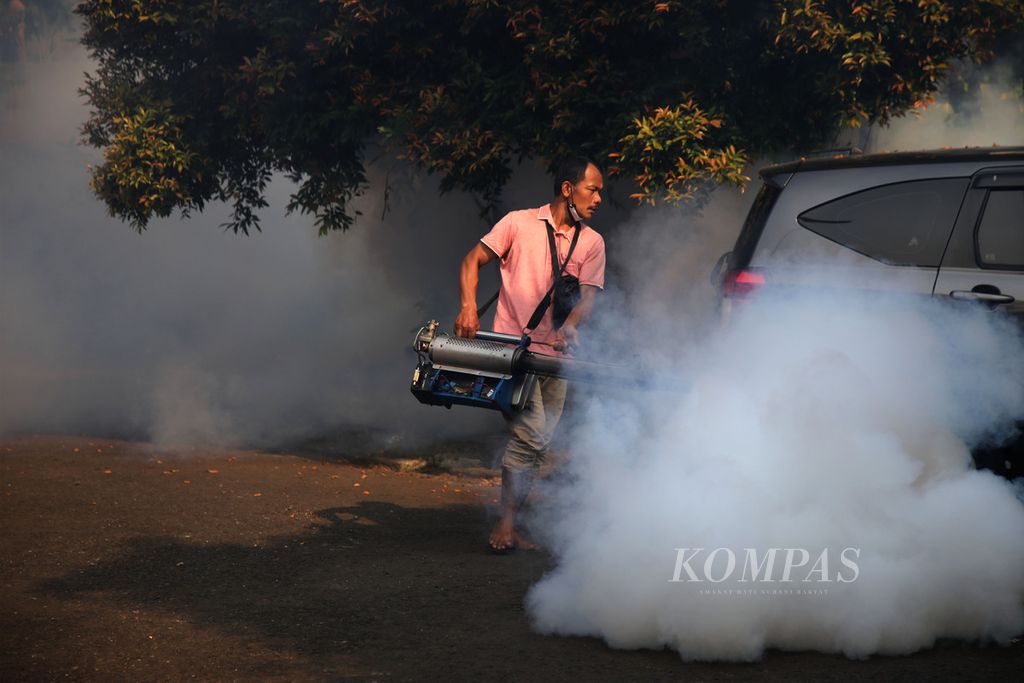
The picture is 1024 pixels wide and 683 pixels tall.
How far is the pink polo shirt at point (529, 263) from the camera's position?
603 cm

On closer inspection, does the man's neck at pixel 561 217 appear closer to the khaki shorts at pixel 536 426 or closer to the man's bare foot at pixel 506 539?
the khaki shorts at pixel 536 426

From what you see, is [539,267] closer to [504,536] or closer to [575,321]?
[575,321]

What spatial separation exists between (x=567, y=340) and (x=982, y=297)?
6.49 feet

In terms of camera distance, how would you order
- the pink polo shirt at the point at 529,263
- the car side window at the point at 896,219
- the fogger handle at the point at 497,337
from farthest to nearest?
the pink polo shirt at the point at 529,263, the car side window at the point at 896,219, the fogger handle at the point at 497,337

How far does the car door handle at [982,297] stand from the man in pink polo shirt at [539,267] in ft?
5.75

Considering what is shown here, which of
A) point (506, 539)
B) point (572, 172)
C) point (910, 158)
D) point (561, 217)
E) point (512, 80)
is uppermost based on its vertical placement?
point (512, 80)

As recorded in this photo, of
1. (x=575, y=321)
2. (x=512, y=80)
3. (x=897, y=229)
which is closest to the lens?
(x=897, y=229)

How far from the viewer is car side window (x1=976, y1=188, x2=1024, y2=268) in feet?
18.6

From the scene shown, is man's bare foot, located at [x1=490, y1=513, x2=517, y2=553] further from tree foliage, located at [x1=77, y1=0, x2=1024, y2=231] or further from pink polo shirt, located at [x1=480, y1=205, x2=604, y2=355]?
tree foliage, located at [x1=77, y1=0, x2=1024, y2=231]

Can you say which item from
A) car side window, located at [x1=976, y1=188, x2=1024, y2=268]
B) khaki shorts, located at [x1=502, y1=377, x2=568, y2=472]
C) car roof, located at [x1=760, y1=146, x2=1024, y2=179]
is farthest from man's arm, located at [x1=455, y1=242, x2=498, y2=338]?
car side window, located at [x1=976, y1=188, x2=1024, y2=268]

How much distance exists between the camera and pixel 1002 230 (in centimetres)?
571

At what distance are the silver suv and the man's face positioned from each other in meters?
0.79

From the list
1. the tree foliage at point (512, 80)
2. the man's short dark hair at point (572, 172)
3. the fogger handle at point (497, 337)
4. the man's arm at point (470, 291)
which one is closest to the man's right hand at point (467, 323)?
the man's arm at point (470, 291)

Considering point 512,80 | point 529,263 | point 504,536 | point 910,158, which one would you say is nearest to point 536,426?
point 504,536
